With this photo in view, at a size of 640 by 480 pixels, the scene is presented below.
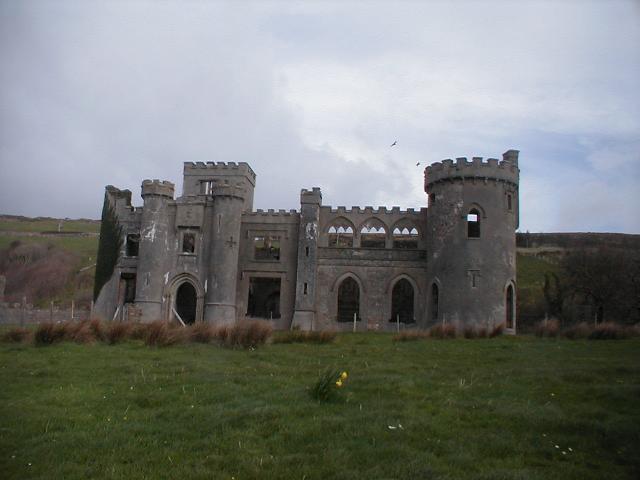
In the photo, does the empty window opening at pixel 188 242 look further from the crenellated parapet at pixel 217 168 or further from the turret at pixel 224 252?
the crenellated parapet at pixel 217 168

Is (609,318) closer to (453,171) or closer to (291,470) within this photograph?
(453,171)

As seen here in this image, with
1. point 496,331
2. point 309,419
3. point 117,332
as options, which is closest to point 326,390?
point 309,419

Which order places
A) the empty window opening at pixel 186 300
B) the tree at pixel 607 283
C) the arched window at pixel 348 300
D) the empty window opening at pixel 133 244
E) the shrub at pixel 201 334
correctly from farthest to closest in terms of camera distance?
the arched window at pixel 348 300, the empty window opening at pixel 186 300, the tree at pixel 607 283, the empty window opening at pixel 133 244, the shrub at pixel 201 334

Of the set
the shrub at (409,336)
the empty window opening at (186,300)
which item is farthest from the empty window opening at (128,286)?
the shrub at (409,336)

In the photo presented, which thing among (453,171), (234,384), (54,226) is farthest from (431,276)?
(54,226)

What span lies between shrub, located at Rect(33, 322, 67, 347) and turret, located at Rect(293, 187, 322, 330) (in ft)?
55.2

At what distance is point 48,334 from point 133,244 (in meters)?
20.1

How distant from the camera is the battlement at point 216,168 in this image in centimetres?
3984

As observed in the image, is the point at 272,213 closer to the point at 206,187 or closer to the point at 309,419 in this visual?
the point at 206,187

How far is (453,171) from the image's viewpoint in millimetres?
33406

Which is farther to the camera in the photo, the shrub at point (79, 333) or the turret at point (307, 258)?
the turret at point (307, 258)

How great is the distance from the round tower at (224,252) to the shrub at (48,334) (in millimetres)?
16033

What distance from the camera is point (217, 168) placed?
1580 inches

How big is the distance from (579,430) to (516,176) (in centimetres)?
2536
